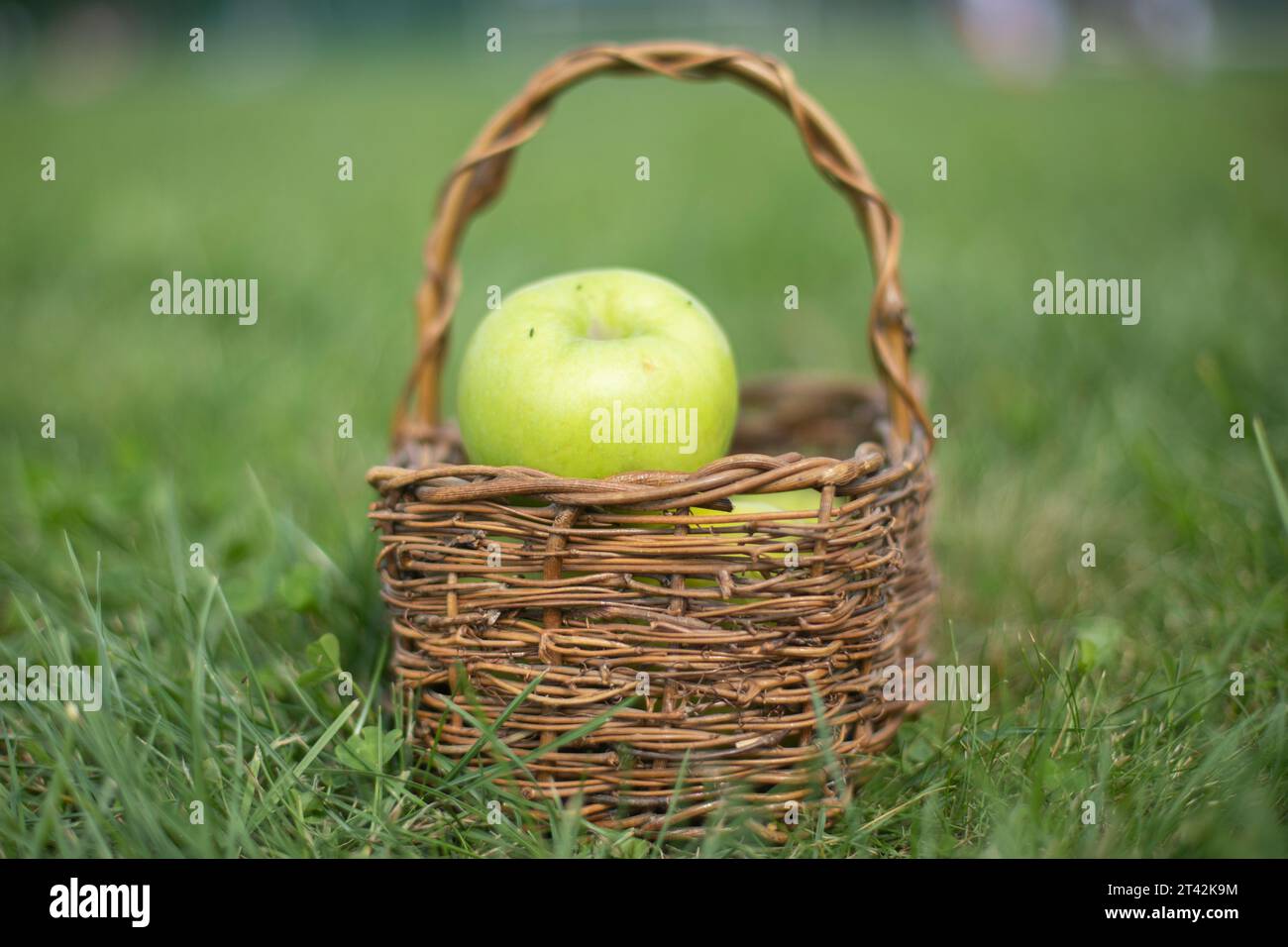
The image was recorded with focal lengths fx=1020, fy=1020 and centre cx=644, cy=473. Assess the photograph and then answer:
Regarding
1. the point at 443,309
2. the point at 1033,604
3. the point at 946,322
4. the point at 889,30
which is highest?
the point at 889,30

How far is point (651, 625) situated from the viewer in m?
1.22

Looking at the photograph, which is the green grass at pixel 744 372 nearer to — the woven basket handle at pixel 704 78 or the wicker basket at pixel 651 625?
the wicker basket at pixel 651 625

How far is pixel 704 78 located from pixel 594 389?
21.7 inches

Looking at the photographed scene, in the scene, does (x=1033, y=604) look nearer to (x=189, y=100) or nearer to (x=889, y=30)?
(x=189, y=100)

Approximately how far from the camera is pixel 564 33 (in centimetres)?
2342

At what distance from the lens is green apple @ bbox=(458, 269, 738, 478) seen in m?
1.38

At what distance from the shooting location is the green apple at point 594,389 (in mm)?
1377

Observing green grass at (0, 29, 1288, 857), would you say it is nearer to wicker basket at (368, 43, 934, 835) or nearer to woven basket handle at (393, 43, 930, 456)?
wicker basket at (368, 43, 934, 835)

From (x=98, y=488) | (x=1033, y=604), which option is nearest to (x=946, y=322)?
(x=1033, y=604)

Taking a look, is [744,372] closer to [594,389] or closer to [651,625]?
[594,389]

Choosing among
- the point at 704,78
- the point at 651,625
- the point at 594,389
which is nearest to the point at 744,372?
the point at 704,78

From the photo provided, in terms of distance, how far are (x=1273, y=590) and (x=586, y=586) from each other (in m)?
1.07

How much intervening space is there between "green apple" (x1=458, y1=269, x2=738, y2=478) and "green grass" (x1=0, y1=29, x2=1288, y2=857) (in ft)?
1.38
